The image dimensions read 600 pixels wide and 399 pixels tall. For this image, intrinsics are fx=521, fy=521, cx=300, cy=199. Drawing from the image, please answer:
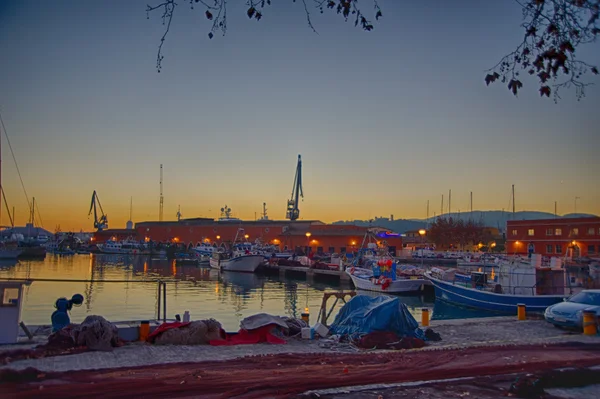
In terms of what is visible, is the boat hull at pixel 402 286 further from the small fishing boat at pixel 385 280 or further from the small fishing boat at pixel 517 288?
the small fishing boat at pixel 517 288

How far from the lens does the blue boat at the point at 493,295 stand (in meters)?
24.6

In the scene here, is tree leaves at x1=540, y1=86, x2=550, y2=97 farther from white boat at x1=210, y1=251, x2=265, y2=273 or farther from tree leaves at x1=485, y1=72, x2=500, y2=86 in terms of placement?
white boat at x1=210, y1=251, x2=265, y2=273

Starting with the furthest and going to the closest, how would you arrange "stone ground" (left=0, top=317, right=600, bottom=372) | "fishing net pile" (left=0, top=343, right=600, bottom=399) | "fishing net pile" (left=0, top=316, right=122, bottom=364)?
"fishing net pile" (left=0, top=316, right=122, bottom=364) < "stone ground" (left=0, top=317, right=600, bottom=372) < "fishing net pile" (left=0, top=343, right=600, bottom=399)

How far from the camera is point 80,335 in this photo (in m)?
11.5

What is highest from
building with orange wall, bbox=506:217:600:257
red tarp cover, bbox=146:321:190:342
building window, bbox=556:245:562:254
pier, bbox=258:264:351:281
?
building with orange wall, bbox=506:217:600:257

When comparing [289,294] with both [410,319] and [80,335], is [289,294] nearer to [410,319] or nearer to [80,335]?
[410,319]

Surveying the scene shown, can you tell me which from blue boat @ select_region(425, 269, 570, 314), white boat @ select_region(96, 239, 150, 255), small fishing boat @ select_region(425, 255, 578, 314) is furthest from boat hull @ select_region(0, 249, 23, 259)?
small fishing boat @ select_region(425, 255, 578, 314)

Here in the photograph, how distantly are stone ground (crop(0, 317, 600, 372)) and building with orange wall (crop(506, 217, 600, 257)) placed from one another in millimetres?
45950

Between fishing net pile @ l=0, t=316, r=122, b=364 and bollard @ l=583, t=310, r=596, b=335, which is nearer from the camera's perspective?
fishing net pile @ l=0, t=316, r=122, b=364

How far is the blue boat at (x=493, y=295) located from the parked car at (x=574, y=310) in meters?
8.11

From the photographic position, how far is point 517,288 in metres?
25.9

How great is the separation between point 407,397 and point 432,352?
13.4ft

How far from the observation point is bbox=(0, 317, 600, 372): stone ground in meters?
10.2

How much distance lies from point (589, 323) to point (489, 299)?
1254 centimetres
